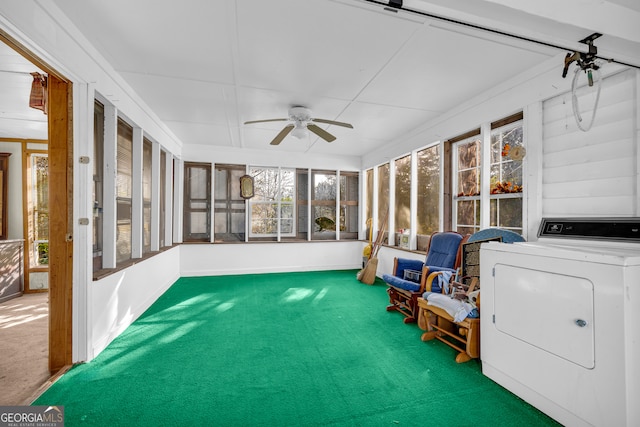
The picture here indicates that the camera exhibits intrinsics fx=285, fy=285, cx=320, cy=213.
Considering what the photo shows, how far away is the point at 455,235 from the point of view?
131 inches

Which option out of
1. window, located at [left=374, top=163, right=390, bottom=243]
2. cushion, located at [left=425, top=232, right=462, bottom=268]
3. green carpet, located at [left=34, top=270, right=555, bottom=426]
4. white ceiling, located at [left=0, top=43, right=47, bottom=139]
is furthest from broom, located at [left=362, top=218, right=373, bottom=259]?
white ceiling, located at [left=0, top=43, right=47, bottom=139]

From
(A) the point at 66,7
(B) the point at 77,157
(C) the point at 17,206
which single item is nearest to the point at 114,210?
(B) the point at 77,157

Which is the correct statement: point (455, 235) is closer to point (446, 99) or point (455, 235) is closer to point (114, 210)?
point (446, 99)

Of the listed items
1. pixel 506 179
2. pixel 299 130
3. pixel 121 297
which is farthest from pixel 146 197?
pixel 506 179

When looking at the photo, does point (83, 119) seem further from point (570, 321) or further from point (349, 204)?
point (349, 204)

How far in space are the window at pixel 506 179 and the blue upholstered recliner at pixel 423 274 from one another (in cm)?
47

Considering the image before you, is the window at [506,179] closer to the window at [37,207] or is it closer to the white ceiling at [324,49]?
the white ceiling at [324,49]

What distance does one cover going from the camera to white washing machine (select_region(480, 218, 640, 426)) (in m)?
1.38

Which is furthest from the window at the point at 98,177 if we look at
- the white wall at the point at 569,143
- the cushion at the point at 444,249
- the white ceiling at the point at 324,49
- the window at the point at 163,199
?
the white wall at the point at 569,143

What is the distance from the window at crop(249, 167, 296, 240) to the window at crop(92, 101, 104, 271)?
3.21m

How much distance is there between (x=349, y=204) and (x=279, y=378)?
474 cm

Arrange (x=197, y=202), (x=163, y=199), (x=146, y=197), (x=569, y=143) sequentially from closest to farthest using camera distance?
1. (x=569, y=143)
2. (x=146, y=197)
3. (x=163, y=199)
4. (x=197, y=202)

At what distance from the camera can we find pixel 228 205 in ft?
18.9

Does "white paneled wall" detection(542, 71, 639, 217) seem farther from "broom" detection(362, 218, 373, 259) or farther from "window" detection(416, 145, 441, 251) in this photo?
"broom" detection(362, 218, 373, 259)
